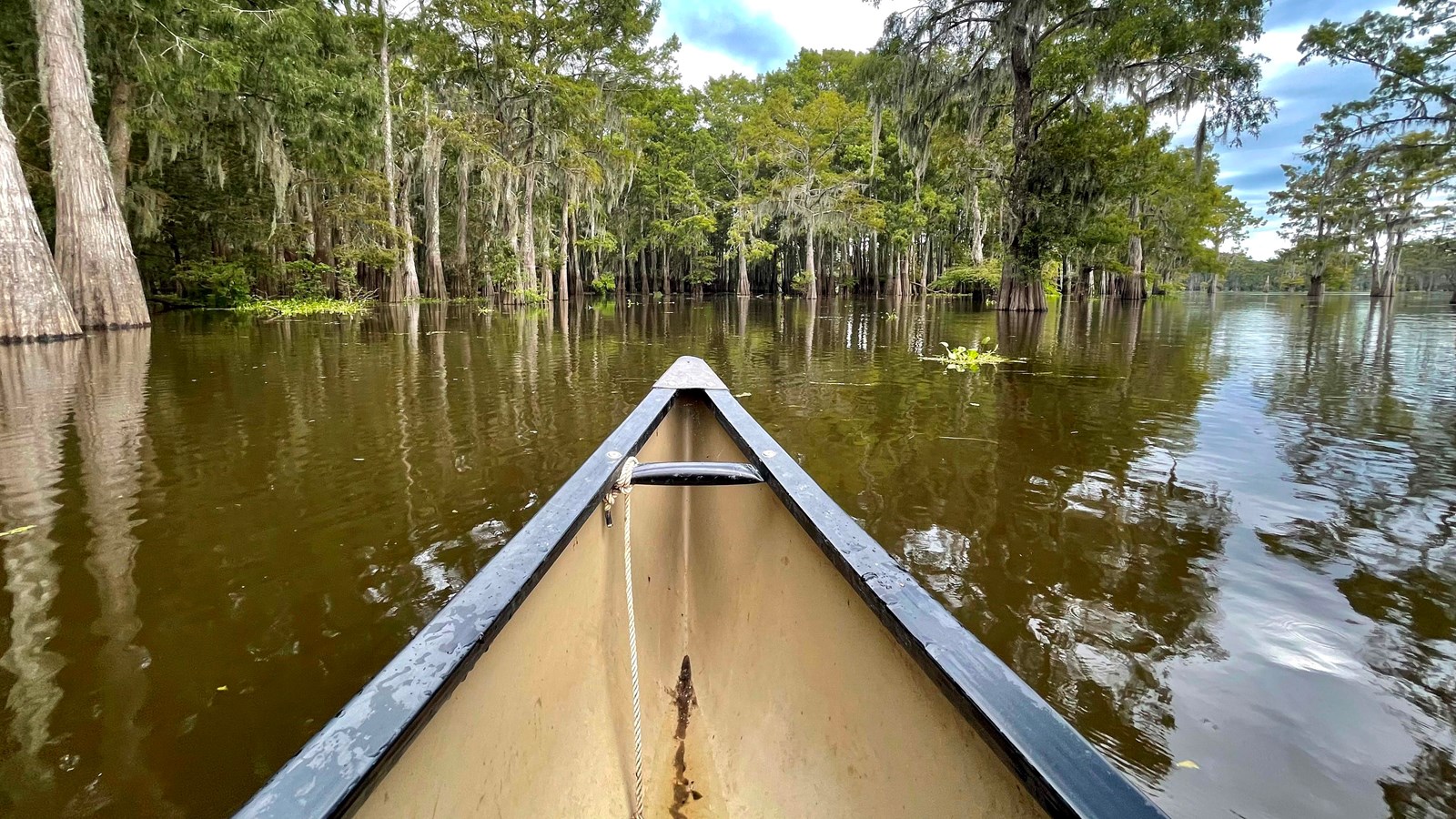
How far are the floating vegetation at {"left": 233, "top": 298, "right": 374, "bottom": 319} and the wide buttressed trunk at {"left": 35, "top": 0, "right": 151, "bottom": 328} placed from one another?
4506mm

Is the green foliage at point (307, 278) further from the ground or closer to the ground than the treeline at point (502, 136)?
closer to the ground

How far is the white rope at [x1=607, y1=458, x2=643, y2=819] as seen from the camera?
1.48 metres

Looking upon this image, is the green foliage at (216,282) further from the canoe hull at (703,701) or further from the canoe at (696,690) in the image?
the canoe hull at (703,701)

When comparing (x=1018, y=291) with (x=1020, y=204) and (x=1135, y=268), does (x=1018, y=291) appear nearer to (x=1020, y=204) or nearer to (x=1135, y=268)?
(x=1020, y=204)

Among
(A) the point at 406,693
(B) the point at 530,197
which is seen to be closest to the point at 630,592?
(A) the point at 406,693

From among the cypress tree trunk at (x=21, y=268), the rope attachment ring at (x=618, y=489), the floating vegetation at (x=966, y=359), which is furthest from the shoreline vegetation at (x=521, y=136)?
the rope attachment ring at (x=618, y=489)

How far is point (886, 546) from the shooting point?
2.97 meters

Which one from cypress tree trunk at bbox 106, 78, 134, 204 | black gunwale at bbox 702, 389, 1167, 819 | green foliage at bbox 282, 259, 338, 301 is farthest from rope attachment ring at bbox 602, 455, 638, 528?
green foliage at bbox 282, 259, 338, 301

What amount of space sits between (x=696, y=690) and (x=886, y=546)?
4.29ft

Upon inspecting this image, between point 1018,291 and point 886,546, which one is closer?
point 886,546

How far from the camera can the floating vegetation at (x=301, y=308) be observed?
17422 millimetres

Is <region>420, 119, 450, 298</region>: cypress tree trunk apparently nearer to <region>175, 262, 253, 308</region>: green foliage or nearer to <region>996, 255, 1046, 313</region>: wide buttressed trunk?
<region>175, 262, 253, 308</region>: green foliage

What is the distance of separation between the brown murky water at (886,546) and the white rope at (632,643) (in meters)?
0.90

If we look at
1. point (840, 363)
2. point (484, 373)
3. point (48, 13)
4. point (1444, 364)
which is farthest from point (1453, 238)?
point (48, 13)
